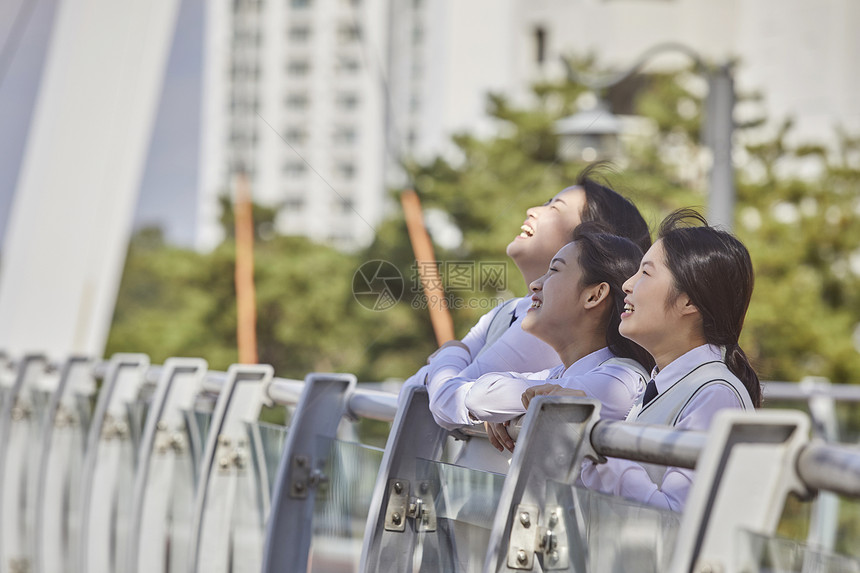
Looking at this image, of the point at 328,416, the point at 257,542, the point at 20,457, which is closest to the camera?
the point at 328,416

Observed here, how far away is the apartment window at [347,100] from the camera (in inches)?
2483

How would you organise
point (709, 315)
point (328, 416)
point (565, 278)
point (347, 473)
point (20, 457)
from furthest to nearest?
point (20, 457) < point (328, 416) < point (347, 473) < point (565, 278) < point (709, 315)

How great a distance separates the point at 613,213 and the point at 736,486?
1.58 meters

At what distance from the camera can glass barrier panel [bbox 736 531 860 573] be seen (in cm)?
132

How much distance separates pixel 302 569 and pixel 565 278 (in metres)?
0.98

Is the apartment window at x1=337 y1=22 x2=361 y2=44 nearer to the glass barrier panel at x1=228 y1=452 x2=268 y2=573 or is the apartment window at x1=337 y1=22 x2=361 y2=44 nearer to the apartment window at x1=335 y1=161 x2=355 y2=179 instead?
the apartment window at x1=335 y1=161 x2=355 y2=179

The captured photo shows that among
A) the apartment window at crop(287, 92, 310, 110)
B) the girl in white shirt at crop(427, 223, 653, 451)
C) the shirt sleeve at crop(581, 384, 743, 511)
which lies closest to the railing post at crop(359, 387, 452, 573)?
the girl in white shirt at crop(427, 223, 653, 451)

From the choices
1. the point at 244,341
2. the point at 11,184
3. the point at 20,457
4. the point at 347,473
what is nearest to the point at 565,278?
the point at 347,473

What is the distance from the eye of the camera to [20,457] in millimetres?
5387

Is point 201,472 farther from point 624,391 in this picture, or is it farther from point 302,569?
point 624,391

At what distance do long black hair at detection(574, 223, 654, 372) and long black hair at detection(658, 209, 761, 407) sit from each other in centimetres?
23

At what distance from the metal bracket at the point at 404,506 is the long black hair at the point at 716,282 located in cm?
63

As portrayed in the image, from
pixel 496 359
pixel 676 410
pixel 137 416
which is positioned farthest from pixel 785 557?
pixel 137 416

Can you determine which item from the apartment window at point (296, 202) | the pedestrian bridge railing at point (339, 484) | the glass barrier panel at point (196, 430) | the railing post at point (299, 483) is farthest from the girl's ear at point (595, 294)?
the apartment window at point (296, 202)
